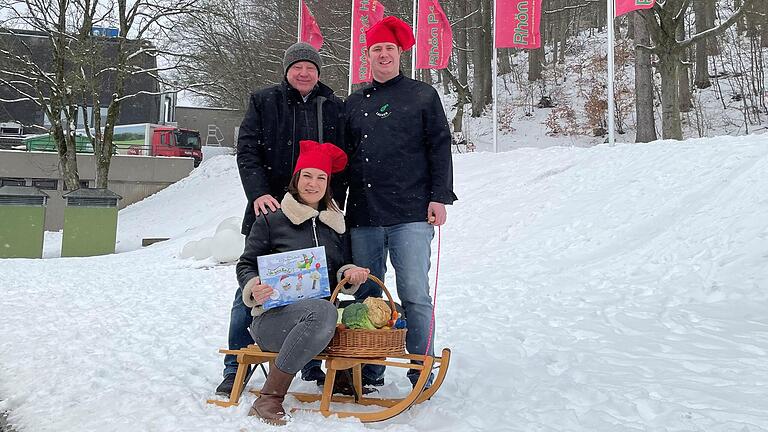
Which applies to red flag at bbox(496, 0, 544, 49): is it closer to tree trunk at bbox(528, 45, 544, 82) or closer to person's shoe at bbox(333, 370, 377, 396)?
person's shoe at bbox(333, 370, 377, 396)

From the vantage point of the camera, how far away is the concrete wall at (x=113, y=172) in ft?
80.4

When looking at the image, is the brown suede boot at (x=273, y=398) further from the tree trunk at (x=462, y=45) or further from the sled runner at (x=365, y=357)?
the tree trunk at (x=462, y=45)

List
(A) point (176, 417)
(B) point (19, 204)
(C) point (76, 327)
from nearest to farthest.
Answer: (A) point (176, 417) → (C) point (76, 327) → (B) point (19, 204)

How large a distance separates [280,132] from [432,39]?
13.1 meters

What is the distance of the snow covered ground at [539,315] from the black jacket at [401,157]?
1.10 metres

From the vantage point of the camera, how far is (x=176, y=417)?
11.2 ft

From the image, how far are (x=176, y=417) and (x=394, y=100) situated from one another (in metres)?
2.10

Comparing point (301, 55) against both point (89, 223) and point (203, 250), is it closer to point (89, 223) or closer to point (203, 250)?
point (203, 250)

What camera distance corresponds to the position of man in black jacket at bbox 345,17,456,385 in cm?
380

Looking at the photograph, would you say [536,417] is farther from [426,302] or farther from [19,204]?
[19,204]

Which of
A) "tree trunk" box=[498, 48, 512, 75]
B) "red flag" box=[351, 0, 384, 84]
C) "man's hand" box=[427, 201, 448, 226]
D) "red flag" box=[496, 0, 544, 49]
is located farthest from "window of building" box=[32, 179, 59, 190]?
"man's hand" box=[427, 201, 448, 226]

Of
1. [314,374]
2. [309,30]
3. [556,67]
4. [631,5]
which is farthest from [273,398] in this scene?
[556,67]

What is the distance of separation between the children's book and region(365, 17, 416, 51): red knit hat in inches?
50.1

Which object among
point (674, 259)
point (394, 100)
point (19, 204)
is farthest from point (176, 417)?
point (19, 204)
